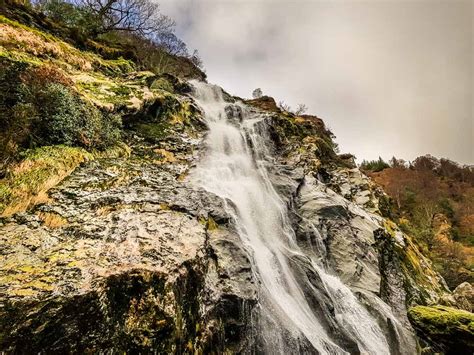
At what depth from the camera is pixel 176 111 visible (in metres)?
14.5

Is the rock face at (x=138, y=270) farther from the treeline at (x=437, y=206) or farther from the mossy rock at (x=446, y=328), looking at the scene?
the treeline at (x=437, y=206)

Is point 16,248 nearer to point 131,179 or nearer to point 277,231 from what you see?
point 131,179

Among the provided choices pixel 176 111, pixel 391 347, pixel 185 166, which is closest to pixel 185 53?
pixel 176 111

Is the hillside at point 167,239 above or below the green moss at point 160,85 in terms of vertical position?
below

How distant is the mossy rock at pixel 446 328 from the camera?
8.45 m

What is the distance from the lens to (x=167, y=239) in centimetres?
567

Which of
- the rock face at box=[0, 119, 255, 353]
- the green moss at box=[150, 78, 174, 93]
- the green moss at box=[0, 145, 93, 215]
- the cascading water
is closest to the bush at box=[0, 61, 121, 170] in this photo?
the green moss at box=[0, 145, 93, 215]

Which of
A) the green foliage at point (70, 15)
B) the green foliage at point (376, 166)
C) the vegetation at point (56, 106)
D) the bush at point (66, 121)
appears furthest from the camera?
the green foliage at point (376, 166)

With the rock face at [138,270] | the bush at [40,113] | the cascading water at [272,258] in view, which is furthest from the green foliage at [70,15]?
the rock face at [138,270]

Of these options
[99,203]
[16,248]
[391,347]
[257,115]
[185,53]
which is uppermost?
[185,53]

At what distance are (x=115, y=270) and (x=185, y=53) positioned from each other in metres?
41.7

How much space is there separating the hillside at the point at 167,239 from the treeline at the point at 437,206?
11.0 m

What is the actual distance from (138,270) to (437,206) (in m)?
47.9

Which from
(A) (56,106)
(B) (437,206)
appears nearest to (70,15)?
(A) (56,106)
